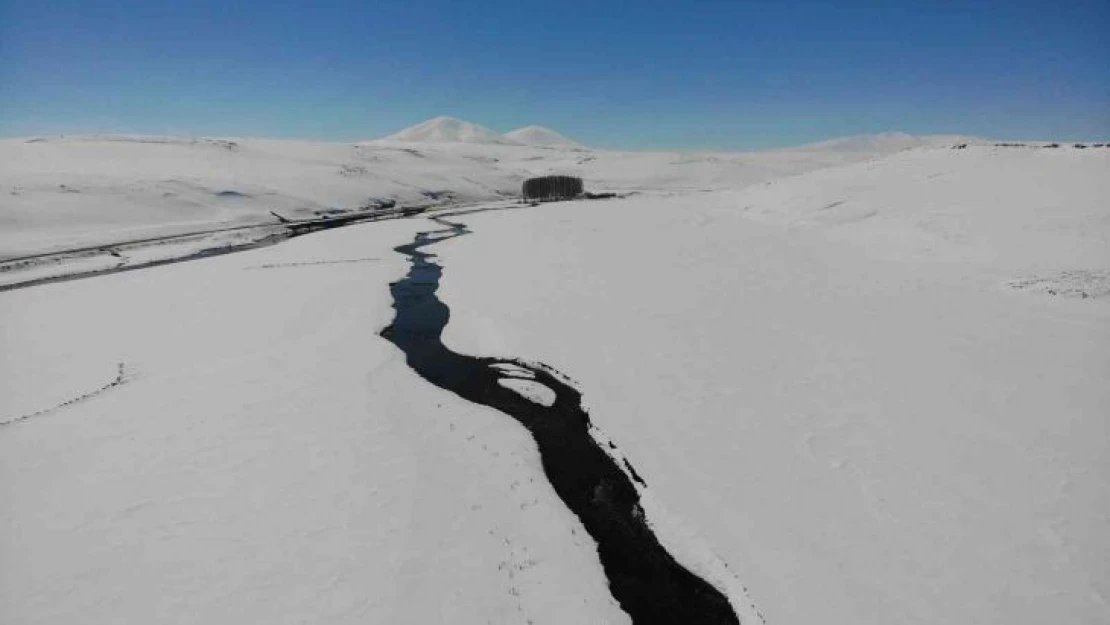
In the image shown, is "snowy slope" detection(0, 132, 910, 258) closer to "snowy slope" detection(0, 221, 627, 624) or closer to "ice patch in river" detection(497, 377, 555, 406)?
"snowy slope" detection(0, 221, 627, 624)

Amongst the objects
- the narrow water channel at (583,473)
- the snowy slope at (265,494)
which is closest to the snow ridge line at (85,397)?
the snowy slope at (265,494)

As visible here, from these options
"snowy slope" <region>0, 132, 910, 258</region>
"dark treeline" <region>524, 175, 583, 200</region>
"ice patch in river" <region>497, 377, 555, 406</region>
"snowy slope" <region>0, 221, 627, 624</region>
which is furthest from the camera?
"dark treeline" <region>524, 175, 583, 200</region>

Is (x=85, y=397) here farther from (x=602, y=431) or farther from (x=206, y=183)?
(x=206, y=183)

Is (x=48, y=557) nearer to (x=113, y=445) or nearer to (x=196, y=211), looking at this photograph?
(x=113, y=445)

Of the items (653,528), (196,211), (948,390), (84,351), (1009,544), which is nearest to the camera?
(1009,544)

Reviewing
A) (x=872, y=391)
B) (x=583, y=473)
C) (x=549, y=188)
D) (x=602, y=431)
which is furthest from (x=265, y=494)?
(x=549, y=188)

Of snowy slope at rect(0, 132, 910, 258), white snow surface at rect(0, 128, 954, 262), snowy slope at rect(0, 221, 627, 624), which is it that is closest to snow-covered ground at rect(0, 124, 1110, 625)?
snowy slope at rect(0, 221, 627, 624)

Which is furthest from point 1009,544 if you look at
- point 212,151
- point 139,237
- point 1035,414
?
point 212,151
